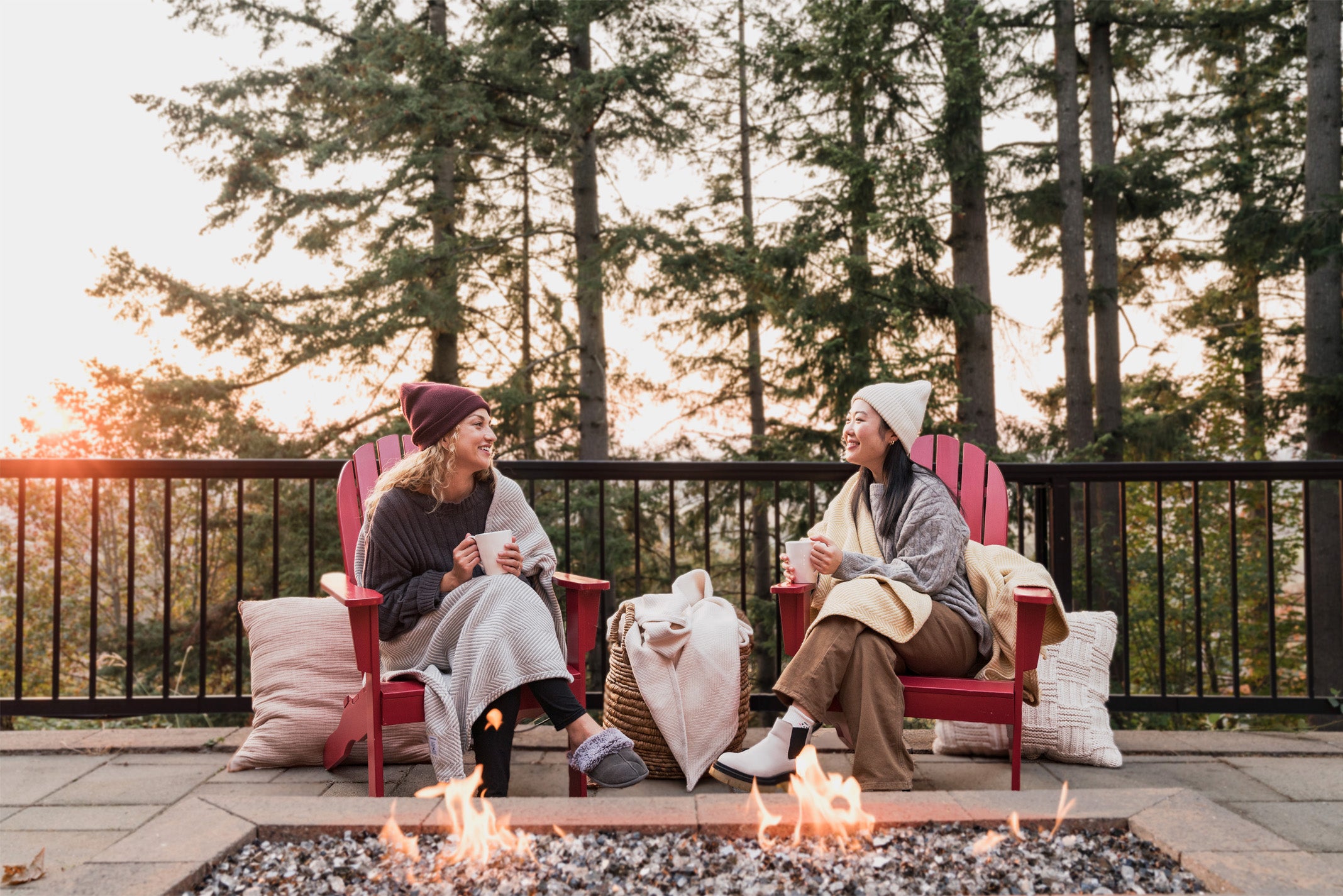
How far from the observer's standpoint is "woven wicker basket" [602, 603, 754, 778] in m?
2.64

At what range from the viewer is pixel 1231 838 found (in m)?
1.66

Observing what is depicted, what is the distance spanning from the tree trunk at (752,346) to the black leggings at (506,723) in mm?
6762

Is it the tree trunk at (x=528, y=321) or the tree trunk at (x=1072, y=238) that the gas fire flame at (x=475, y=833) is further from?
the tree trunk at (x=1072, y=238)

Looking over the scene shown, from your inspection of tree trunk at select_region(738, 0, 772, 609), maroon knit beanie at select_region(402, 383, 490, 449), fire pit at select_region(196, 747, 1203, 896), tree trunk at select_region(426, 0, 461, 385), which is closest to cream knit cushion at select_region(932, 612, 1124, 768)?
fire pit at select_region(196, 747, 1203, 896)

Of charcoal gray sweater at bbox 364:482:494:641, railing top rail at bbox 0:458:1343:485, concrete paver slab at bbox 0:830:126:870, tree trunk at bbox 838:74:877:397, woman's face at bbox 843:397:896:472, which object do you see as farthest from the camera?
tree trunk at bbox 838:74:877:397

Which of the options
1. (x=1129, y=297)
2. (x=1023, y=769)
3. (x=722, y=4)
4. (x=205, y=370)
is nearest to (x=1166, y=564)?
(x=1129, y=297)

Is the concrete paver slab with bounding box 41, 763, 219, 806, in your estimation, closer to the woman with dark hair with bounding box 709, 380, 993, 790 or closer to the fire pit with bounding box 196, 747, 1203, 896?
the fire pit with bounding box 196, 747, 1203, 896

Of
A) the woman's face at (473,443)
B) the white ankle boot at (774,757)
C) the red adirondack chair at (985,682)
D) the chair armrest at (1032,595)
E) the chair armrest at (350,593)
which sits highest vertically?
the woman's face at (473,443)

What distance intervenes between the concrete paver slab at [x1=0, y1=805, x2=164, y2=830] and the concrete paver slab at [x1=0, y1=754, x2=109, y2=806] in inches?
4.6

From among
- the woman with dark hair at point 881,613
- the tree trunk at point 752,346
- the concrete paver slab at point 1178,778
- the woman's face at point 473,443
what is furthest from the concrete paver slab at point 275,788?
the tree trunk at point 752,346

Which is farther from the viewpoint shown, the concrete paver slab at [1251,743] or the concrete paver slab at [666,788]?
the concrete paver slab at [1251,743]

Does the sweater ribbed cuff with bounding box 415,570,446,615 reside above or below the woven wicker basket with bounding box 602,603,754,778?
above

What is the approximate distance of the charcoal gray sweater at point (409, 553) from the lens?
249 cm

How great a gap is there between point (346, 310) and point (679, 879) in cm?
953
